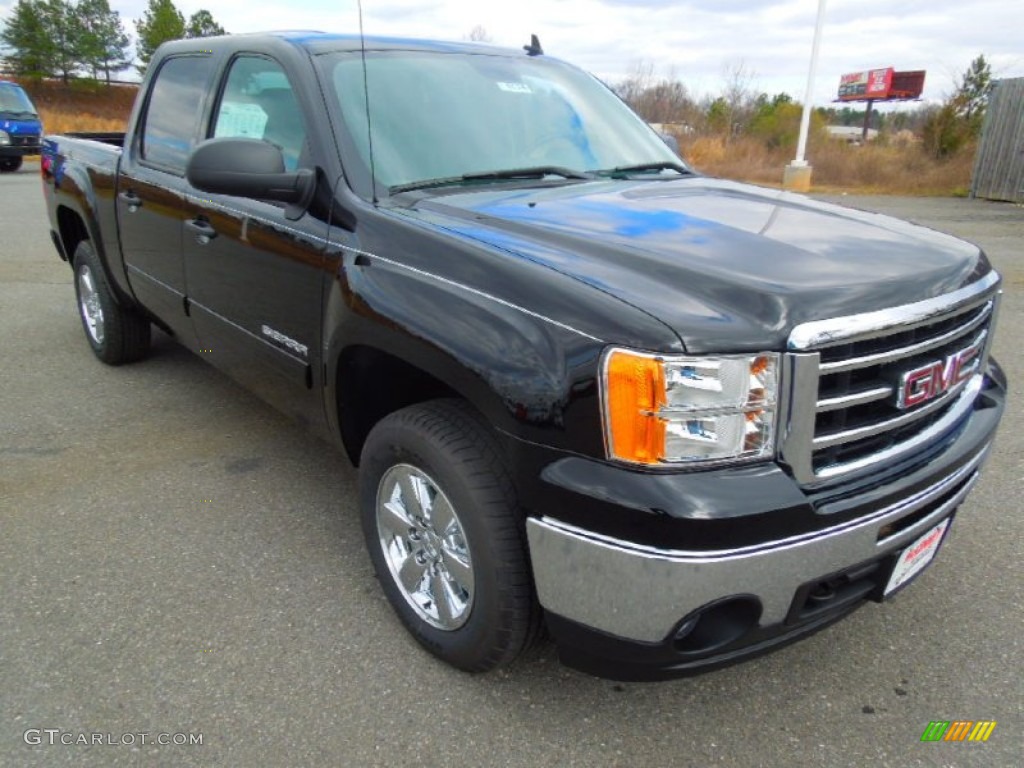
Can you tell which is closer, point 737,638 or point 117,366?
point 737,638

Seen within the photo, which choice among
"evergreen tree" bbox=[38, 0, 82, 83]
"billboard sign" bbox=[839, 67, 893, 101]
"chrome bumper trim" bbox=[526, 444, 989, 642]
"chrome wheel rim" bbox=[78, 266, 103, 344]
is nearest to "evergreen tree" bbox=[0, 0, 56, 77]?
"evergreen tree" bbox=[38, 0, 82, 83]

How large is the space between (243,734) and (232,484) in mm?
1564

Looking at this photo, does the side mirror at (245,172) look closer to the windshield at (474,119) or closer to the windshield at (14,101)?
the windshield at (474,119)

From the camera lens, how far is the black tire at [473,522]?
1974 millimetres

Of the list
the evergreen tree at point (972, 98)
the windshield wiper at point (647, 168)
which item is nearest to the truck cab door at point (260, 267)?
the windshield wiper at point (647, 168)

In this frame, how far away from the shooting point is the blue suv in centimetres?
1794

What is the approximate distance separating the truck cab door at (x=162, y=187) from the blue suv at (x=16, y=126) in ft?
56.5

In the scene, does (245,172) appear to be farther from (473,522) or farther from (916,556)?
(916,556)

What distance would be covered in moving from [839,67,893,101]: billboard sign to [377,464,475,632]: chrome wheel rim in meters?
57.0

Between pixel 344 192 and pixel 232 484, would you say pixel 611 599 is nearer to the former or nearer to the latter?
pixel 344 192

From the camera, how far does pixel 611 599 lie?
1.77 metres

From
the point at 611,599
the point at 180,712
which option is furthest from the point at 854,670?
the point at 180,712

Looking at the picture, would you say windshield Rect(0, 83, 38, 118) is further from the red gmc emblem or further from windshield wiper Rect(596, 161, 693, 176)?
the red gmc emblem

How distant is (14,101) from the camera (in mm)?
18578
